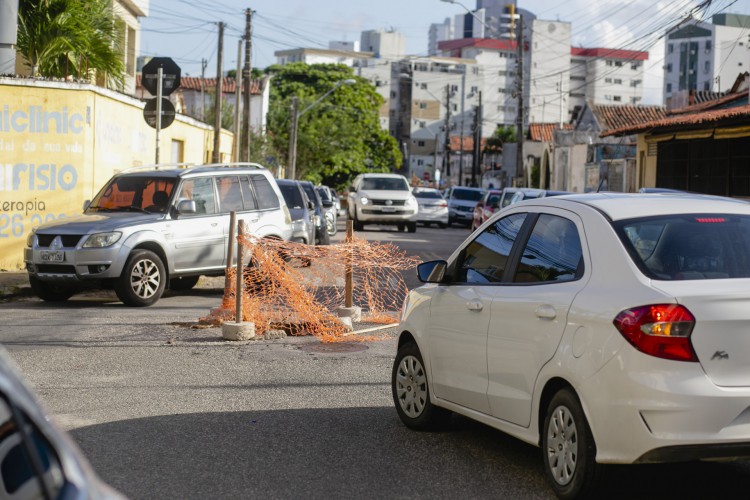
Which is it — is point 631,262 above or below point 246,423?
above

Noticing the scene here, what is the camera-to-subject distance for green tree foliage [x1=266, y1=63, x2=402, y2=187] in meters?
82.8

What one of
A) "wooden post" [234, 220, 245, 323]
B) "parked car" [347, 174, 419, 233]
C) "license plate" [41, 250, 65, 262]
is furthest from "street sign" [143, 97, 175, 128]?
"parked car" [347, 174, 419, 233]

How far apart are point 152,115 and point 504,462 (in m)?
14.9

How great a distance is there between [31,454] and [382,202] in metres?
36.1

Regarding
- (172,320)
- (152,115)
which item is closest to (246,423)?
(172,320)

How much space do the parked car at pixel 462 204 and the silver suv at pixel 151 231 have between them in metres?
34.4

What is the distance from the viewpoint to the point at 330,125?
8431cm

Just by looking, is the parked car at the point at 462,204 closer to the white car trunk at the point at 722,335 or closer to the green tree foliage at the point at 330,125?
the green tree foliage at the point at 330,125

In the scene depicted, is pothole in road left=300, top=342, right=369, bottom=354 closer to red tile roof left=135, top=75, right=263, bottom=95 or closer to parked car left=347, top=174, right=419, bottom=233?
parked car left=347, top=174, right=419, bottom=233

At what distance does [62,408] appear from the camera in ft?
26.9

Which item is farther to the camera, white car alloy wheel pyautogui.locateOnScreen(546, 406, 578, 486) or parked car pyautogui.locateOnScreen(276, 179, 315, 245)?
parked car pyautogui.locateOnScreen(276, 179, 315, 245)

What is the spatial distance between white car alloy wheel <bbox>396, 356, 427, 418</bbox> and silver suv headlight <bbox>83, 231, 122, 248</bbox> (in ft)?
26.5

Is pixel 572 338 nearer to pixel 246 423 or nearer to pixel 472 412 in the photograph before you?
pixel 472 412

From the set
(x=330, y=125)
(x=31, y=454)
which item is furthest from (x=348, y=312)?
(x=330, y=125)
